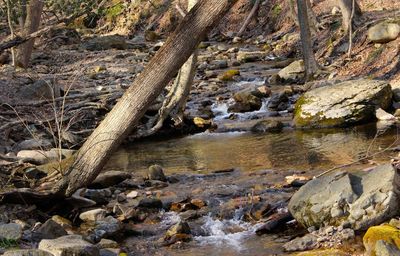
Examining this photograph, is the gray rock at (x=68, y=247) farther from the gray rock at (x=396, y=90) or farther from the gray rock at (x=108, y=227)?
the gray rock at (x=396, y=90)

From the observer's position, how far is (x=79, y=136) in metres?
13.6

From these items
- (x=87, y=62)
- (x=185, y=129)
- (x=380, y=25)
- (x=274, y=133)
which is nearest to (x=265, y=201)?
(x=274, y=133)

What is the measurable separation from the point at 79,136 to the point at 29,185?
15.5 feet

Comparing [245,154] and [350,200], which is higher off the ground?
[350,200]

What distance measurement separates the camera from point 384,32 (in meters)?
18.1

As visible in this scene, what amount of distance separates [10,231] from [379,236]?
12.5 feet

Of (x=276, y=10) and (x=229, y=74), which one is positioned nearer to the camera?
(x=229, y=74)

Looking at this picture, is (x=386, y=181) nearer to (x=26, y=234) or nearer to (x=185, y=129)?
(x=26, y=234)

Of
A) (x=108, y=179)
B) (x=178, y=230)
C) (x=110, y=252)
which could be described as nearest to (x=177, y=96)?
(x=108, y=179)

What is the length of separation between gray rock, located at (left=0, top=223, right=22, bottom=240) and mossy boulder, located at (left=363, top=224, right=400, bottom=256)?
360cm

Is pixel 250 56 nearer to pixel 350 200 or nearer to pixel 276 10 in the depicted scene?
pixel 276 10

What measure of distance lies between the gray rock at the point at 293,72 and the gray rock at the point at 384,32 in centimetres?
236

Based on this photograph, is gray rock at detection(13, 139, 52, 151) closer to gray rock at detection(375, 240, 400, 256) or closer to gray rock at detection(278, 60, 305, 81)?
gray rock at detection(375, 240, 400, 256)

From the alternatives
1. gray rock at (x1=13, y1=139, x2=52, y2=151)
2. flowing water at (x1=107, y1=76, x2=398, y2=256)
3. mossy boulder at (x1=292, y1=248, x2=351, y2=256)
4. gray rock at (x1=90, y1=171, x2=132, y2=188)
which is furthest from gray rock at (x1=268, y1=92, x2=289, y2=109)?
mossy boulder at (x1=292, y1=248, x2=351, y2=256)
